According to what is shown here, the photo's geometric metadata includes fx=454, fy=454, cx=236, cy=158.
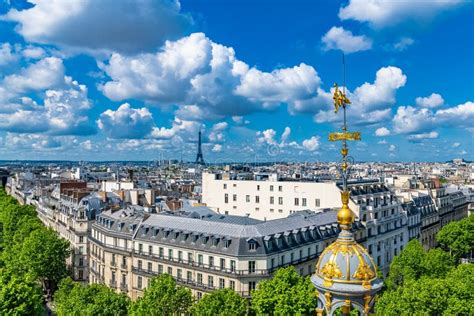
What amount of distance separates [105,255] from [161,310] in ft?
100

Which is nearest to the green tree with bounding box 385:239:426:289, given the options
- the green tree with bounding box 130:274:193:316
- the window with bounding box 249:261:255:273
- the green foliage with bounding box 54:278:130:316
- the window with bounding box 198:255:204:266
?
the window with bounding box 249:261:255:273

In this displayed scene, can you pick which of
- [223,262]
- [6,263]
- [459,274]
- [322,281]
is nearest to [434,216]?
[459,274]

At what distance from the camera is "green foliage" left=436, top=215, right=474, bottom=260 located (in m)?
94.9

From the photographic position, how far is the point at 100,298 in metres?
52.2

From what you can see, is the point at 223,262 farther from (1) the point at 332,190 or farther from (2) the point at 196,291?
(1) the point at 332,190

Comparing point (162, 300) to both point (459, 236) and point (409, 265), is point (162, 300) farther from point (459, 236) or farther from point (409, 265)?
point (459, 236)

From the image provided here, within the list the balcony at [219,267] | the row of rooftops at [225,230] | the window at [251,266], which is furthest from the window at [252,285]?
the row of rooftops at [225,230]

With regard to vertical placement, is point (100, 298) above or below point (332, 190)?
below

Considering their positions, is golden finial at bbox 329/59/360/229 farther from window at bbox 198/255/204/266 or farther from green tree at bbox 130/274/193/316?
window at bbox 198/255/204/266

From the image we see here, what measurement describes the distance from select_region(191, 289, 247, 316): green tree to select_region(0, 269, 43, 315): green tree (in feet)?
55.0

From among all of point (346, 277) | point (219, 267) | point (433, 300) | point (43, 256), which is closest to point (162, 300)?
point (219, 267)

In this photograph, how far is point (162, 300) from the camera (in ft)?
168

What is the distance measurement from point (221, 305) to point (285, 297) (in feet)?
23.0

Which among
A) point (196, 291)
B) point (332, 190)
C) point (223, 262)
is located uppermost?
point (332, 190)
